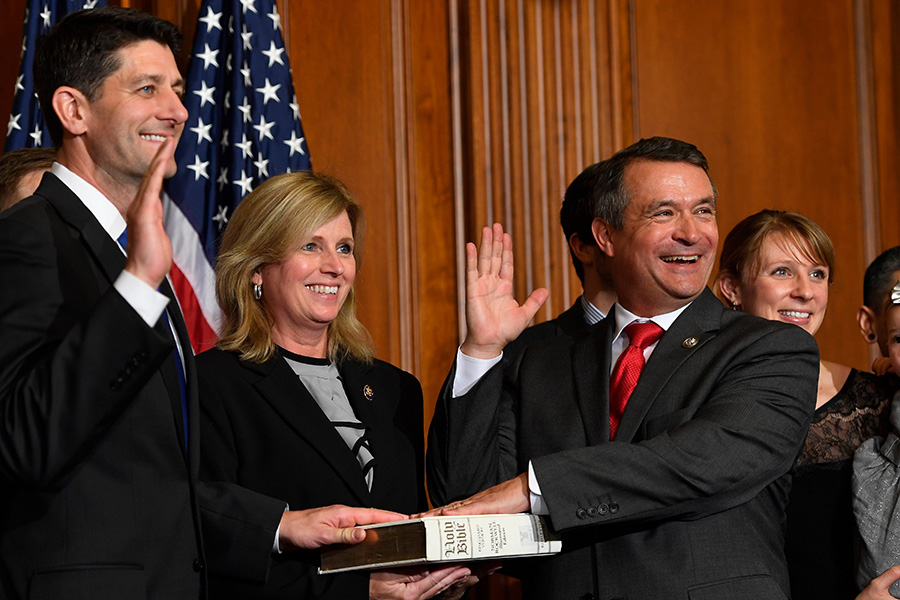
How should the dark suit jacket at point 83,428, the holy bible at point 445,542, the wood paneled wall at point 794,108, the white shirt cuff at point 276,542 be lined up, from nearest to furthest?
the dark suit jacket at point 83,428
the holy bible at point 445,542
the white shirt cuff at point 276,542
the wood paneled wall at point 794,108

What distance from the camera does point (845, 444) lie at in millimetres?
2945

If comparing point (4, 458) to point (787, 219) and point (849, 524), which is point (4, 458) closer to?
point (849, 524)

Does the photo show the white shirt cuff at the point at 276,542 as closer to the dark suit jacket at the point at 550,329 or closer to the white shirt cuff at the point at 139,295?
the white shirt cuff at the point at 139,295

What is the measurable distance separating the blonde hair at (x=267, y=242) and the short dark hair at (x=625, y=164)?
79 centimetres

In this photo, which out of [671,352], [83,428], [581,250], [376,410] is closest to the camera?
[83,428]

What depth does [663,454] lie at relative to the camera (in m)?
2.27

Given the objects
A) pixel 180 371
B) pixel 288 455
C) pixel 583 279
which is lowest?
pixel 288 455

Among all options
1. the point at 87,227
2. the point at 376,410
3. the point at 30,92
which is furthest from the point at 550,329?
the point at 30,92

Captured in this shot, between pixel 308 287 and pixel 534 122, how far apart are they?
1895mm

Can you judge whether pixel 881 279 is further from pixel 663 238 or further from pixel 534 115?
pixel 534 115

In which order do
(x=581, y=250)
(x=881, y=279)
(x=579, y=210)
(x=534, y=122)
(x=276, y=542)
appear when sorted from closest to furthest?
(x=276, y=542) → (x=881, y=279) → (x=581, y=250) → (x=579, y=210) → (x=534, y=122)

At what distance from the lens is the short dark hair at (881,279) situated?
3438 millimetres

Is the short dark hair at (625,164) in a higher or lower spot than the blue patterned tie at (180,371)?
higher

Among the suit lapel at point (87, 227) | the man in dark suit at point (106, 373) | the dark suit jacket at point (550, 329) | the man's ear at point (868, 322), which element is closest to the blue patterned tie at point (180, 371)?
the man in dark suit at point (106, 373)
